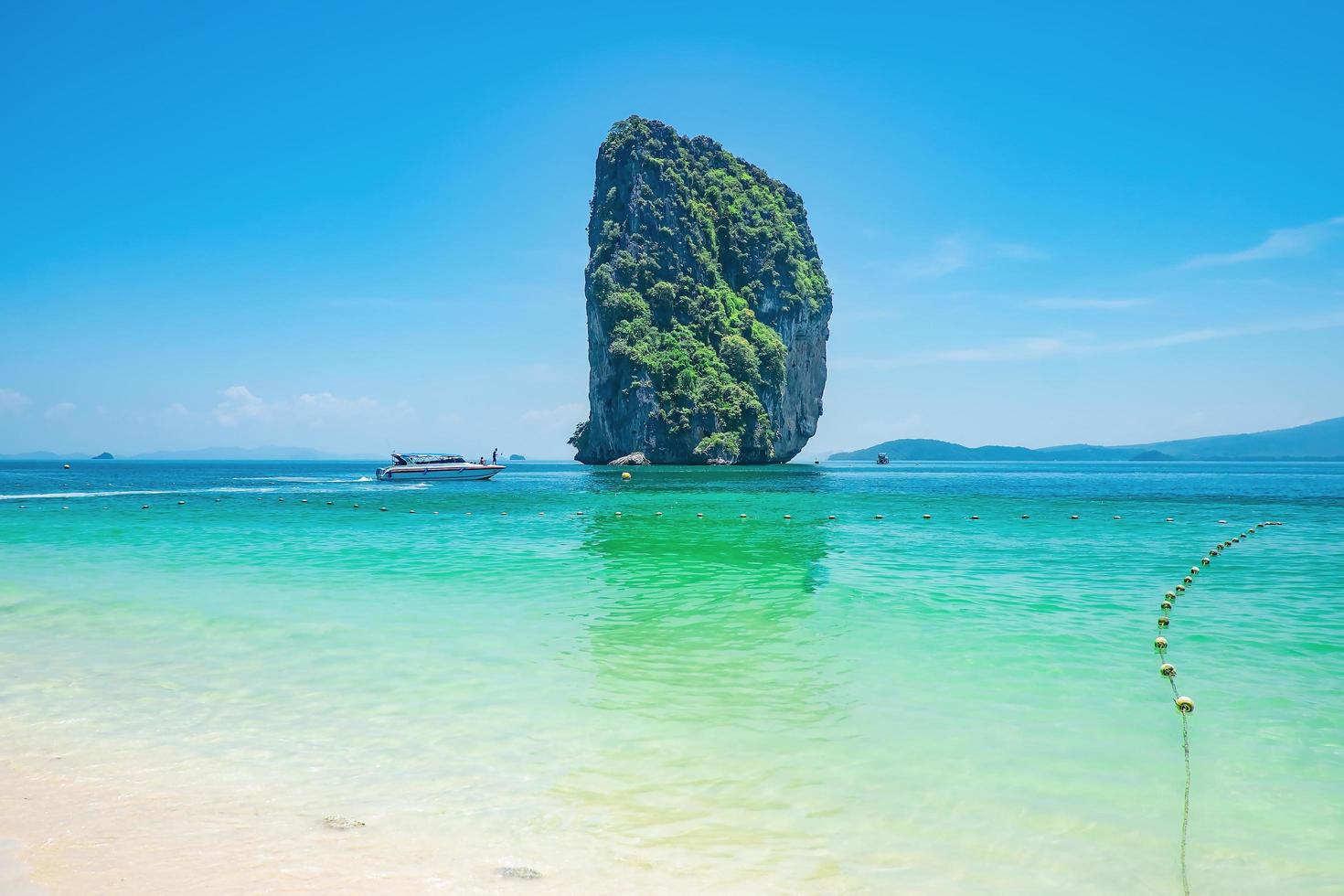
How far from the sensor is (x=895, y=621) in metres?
13.4

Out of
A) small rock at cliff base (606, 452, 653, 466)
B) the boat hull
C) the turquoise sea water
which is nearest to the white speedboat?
the boat hull

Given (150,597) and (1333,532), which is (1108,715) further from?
(1333,532)

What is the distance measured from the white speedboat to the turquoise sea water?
186 feet

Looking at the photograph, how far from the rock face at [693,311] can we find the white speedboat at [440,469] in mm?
39998

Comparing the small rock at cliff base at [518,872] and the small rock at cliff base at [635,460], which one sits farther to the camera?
the small rock at cliff base at [635,460]

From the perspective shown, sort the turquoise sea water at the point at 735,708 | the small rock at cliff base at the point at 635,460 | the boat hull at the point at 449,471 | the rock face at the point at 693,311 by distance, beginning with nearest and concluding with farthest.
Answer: the turquoise sea water at the point at 735,708 < the boat hull at the point at 449,471 < the small rock at cliff base at the point at 635,460 < the rock face at the point at 693,311

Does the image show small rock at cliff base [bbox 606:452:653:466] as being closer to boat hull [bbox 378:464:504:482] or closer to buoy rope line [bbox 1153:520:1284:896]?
boat hull [bbox 378:464:504:482]

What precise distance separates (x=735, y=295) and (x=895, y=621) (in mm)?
126248

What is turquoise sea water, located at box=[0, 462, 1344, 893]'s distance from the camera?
5523 mm

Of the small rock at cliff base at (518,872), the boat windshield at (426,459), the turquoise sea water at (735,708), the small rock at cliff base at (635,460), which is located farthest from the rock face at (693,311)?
the small rock at cliff base at (518,872)

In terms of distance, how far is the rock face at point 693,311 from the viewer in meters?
119

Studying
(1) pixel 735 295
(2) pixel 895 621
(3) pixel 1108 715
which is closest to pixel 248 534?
(2) pixel 895 621

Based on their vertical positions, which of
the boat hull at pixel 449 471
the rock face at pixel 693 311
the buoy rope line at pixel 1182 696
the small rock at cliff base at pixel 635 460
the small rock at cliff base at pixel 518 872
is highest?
the rock face at pixel 693 311

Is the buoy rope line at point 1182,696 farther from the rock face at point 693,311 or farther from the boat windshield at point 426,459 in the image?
the rock face at point 693,311
